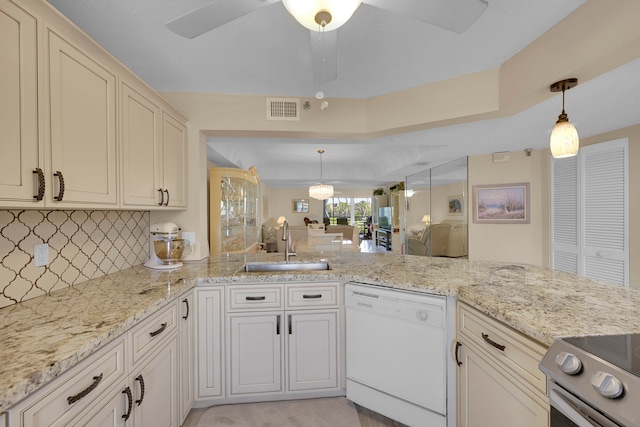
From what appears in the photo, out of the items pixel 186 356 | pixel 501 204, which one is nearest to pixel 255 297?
pixel 186 356

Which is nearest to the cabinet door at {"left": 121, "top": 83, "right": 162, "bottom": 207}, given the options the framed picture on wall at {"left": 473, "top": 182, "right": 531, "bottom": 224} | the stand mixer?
the stand mixer

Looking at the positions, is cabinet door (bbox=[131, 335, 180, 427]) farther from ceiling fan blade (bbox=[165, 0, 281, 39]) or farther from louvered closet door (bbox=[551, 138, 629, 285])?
louvered closet door (bbox=[551, 138, 629, 285])

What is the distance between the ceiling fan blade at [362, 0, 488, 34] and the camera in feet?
3.07

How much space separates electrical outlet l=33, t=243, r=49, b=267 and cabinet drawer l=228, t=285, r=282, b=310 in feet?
3.06

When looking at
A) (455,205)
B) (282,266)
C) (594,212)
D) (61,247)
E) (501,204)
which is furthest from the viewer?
(455,205)

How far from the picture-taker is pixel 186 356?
160 centimetres

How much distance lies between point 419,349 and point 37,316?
181 cm

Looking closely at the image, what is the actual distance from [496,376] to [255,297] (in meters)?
1.34

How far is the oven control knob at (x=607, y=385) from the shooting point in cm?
63

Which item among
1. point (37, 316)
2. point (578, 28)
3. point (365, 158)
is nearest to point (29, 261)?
point (37, 316)

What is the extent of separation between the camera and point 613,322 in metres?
0.95

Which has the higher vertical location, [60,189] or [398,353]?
[60,189]

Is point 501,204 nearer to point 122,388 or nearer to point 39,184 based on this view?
point 122,388

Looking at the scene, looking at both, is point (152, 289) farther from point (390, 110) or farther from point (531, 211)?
point (531, 211)
